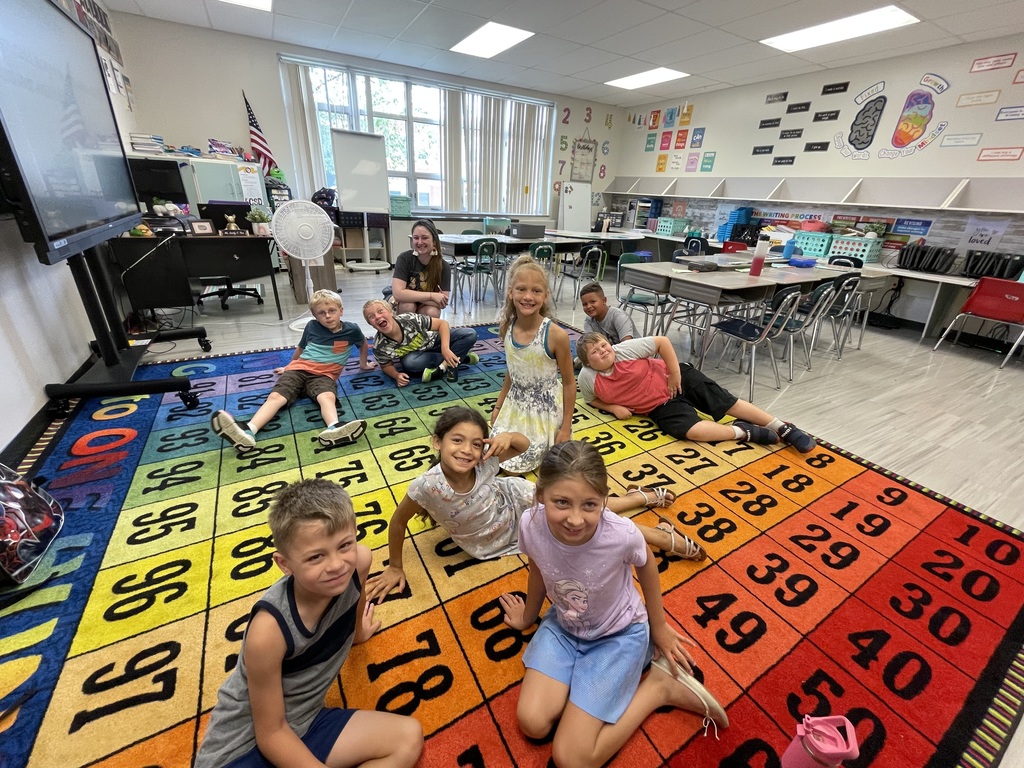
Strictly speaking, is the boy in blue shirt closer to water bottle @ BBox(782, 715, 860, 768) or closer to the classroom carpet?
the classroom carpet

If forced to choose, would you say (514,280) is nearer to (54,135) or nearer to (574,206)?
(54,135)

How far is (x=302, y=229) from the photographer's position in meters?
3.34

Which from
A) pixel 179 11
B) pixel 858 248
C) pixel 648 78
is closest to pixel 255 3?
pixel 179 11

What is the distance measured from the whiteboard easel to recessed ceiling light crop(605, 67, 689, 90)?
147 inches

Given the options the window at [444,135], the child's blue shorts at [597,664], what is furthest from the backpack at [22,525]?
the window at [444,135]

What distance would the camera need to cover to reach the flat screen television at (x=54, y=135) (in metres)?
1.57

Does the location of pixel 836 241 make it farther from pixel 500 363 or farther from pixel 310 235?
pixel 310 235

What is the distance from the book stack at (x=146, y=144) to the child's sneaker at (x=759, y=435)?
20.1 feet

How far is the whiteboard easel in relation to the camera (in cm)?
607

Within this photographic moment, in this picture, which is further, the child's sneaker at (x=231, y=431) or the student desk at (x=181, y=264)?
the student desk at (x=181, y=264)

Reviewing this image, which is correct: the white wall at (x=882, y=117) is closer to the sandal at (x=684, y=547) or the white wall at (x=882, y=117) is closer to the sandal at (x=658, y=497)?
the sandal at (x=658, y=497)

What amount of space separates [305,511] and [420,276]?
2693 millimetres

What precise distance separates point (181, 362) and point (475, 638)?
302 cm

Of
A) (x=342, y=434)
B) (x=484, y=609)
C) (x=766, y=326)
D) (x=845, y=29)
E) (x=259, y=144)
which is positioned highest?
(x=845, y=29)
